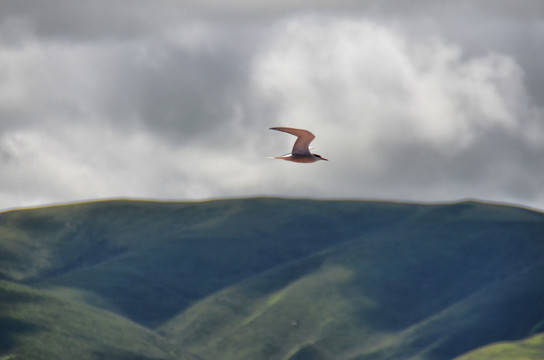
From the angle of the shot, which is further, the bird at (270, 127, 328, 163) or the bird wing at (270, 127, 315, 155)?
the bird at (270, 127, 328, 163)

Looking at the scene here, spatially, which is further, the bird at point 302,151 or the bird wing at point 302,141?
the bird at point 302,151

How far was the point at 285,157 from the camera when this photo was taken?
49219mm

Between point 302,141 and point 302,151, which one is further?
point 302,151

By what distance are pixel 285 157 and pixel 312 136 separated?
1892 mm

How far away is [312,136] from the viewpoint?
48.7 metres
